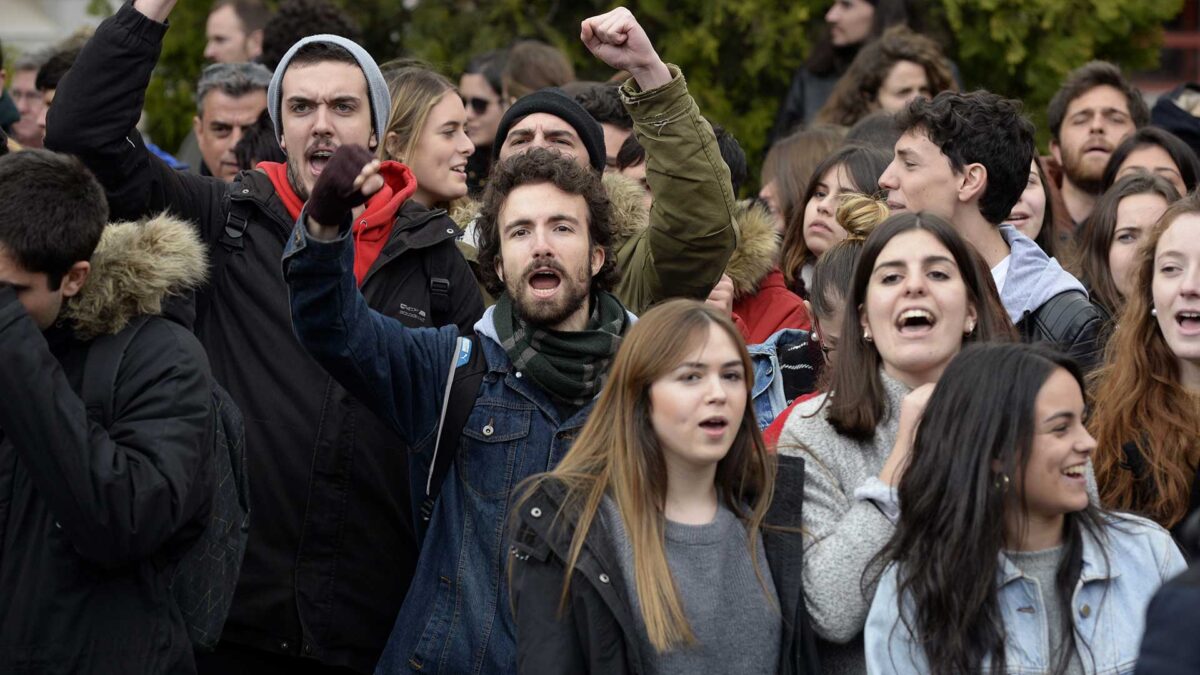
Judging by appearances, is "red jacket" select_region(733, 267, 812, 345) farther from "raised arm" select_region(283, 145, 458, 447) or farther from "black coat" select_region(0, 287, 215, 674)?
"black coat" select_region(0, 287, 215, 674)

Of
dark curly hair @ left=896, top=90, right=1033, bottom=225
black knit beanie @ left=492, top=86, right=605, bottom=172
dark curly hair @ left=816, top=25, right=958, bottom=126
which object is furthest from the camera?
dark curly hair @ left=816, top=25, right=958, bottom=126

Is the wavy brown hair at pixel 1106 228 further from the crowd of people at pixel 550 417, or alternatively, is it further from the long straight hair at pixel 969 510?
the long straight hair at pixel 969 510

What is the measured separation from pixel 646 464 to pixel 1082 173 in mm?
4184

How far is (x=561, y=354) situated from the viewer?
14.2 ft

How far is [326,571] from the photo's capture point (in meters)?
4.69

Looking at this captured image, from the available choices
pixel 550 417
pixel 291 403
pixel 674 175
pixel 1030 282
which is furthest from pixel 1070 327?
pixel 291 403

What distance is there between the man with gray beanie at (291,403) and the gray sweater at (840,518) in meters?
1.20

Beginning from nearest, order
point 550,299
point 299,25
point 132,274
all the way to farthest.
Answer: point 132,274 → point 550,299 → point 299,25

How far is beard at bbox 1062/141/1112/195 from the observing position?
743cm

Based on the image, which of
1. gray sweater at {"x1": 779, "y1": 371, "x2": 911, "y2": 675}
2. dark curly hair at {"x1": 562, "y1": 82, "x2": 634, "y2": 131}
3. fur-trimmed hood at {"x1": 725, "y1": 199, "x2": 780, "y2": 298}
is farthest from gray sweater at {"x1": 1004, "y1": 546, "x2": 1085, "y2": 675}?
dark curly hair at {"x1": 562, "y1": 82, "x2": 634, "y2": 131}

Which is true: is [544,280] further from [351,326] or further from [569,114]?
[569,114]

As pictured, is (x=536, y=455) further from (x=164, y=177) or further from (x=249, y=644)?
(x=164, y=177)

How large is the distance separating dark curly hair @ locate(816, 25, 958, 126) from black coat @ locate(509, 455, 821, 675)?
14.1 feet

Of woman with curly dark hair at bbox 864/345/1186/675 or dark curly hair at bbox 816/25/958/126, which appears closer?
woman with curly dark hair at bbox 864/345/1186/675
